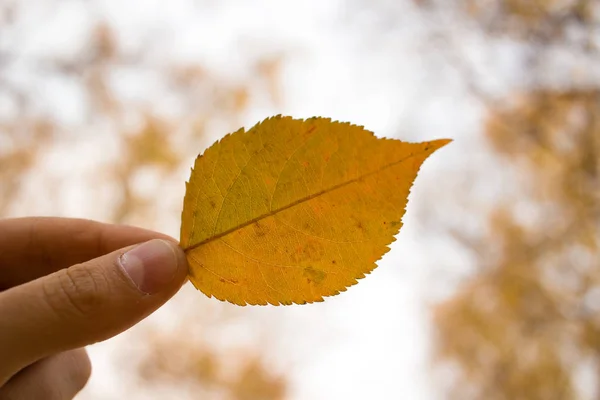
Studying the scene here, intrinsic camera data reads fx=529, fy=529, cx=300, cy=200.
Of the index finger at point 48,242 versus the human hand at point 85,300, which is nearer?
the human hand at point 85,300

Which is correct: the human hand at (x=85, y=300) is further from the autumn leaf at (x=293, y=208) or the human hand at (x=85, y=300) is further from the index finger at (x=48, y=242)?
the index finger at (x=48, y=242)

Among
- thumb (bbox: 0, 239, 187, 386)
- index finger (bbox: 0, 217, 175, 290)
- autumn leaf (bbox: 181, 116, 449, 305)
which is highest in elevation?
index finger (bbox: 0, 217, 175, 290)

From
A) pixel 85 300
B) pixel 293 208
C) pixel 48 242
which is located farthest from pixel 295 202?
pixel 48 242

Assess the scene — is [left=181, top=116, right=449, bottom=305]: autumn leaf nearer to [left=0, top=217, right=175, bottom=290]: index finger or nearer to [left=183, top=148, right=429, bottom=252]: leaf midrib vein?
[left=183, top=148, right=429, bottom=252]: leaf midrib vein

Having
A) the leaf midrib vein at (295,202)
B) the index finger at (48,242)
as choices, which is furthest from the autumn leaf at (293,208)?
the index finger at (48,242)

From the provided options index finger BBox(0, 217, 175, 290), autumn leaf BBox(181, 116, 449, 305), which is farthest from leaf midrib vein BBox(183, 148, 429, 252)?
index finger BBox(0, 217, 175, 290)

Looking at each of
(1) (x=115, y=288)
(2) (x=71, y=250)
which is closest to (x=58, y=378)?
(2) (x=71, y=250)
